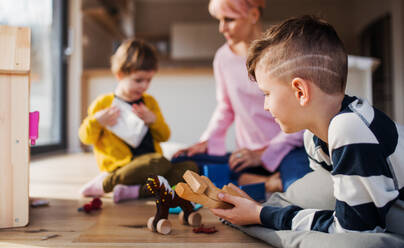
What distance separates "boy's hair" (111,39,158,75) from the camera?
1.29 m

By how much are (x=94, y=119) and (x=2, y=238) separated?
22.1 inches

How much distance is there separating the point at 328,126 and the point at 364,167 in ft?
0.40

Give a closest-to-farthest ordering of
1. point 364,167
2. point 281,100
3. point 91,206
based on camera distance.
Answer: point 364,167 → point 281,100 → point 91,206

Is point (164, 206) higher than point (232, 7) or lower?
lower

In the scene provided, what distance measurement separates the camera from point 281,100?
2.31 feet

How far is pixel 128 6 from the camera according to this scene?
193 inches

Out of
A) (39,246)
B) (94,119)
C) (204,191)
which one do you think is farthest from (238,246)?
(94,119)

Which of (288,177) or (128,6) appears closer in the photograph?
(288,177)

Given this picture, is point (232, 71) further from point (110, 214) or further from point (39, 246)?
point (39, 246)

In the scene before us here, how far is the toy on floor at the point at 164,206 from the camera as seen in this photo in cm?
79

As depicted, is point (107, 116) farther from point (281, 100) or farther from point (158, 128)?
point (281, 100)

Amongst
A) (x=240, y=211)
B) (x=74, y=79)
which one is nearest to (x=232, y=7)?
(x=240, y=211)

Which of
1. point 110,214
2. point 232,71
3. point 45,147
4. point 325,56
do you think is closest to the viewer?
point 325,56

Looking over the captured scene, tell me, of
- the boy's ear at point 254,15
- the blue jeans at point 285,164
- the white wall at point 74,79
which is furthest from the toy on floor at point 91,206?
the white wall at point 74,79
